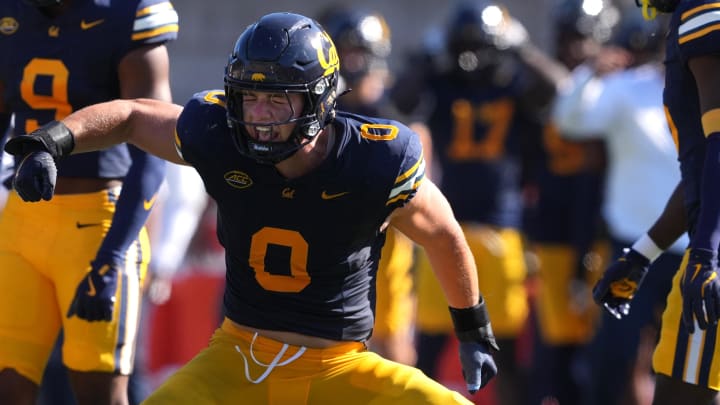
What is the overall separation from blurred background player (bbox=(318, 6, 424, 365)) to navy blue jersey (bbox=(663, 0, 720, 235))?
9.90 feet

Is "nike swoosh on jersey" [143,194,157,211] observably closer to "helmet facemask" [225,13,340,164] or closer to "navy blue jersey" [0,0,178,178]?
"navy blue jersey" [0,0,178,178]

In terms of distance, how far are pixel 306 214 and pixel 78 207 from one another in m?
1.05

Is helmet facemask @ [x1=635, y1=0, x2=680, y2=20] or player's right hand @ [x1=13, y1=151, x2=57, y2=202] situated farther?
helmet facemask @ [x1=635, y1=0, x2=680, y2=20]

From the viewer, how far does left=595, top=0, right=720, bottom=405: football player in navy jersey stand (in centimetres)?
394

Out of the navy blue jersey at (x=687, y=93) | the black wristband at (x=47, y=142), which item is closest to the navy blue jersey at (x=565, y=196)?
the navy blue jersey at (x=687, y=93)

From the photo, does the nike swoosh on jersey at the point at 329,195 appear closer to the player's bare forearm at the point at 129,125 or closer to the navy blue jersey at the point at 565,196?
the player's bare forearm at the point at 129,125

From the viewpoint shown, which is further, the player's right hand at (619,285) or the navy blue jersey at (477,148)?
the navy blue jersey at (477,148)

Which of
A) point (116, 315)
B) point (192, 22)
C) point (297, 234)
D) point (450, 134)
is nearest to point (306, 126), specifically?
point (297, 234)

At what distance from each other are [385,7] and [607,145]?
5.60 metres

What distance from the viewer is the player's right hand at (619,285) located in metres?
4.53

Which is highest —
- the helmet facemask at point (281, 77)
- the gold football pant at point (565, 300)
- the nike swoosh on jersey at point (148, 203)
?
the helmet facemask at point (281, 77)

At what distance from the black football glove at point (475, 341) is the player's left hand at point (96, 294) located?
1123mm

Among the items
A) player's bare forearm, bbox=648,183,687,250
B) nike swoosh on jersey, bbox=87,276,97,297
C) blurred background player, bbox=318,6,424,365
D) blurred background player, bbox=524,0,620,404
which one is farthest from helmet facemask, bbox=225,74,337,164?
blurred background player, bbox=524,0,620,404

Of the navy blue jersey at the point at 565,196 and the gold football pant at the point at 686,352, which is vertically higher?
the gold football pant at the point at 686,352
